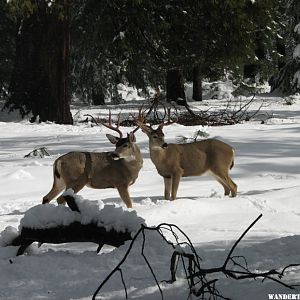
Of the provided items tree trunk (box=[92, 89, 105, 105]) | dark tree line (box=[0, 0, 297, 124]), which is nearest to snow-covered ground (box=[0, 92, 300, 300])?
dark tree line (box=[0, 0, 297, 124])

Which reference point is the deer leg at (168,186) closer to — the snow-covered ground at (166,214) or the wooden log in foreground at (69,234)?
the snow-covered ground at (166,214)

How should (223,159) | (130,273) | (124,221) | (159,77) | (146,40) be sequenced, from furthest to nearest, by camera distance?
(159,77)
(146,40)
(223,159)
(124,221)
(130,273)

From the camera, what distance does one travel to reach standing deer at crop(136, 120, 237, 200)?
7.12 m

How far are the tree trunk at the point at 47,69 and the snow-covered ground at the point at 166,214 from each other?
1511 millimetres

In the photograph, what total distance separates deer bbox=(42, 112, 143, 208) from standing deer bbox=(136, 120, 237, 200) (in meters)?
0.44

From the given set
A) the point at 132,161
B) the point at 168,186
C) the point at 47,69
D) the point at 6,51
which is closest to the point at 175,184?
the point at 168,186

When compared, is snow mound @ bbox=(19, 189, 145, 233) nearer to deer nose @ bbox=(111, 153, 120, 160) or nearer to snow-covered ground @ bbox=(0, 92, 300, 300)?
snow-covered ground @ bbox=(0, 92, 300, 300)

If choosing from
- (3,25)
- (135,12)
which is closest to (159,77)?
(3,25)

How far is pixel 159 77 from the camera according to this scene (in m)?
24.2

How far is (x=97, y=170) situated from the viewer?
6605 millimetres

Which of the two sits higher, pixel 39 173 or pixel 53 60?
pixel 53 60

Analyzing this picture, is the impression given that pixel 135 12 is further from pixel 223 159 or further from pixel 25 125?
pixel 223 159

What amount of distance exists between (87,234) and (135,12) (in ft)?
44.0

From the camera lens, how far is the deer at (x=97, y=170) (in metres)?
6.54
